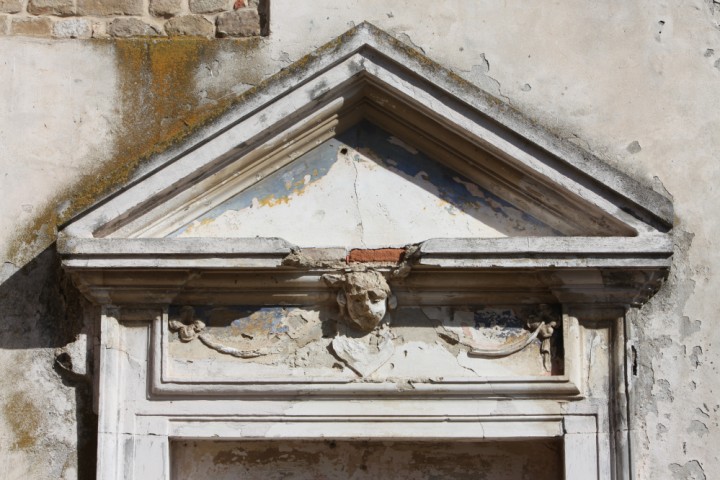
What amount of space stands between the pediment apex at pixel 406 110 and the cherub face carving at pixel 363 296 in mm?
652

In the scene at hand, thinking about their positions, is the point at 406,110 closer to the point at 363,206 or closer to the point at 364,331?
→ the point at 363,206

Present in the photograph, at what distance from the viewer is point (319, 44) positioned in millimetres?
5434

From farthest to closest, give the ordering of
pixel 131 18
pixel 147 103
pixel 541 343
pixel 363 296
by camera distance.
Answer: pixel 131 18 < pixel 147 103 < pixel 541 343 < pixel 363 296

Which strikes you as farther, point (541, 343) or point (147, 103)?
point (147, 103)

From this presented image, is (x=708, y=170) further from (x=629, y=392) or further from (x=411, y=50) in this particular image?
(x=411, y=50)

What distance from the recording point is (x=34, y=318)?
519cm

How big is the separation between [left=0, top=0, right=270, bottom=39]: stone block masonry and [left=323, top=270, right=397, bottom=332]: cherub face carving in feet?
4.22

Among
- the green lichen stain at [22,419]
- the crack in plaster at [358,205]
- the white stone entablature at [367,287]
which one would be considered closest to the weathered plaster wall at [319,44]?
the green lichen stain at [22,419]

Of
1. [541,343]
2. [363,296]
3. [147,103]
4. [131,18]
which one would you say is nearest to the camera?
[363,296]

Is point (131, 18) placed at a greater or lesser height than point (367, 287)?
greater

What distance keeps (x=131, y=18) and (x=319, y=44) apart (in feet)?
2.95

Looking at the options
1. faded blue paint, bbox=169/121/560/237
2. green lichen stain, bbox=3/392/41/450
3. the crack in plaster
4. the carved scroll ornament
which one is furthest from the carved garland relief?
green lichen stain, bbox=3/392/41/450

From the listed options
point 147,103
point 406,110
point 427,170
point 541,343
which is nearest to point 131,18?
point 147,103

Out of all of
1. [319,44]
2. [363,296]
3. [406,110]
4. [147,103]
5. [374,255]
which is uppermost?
[319,44]
